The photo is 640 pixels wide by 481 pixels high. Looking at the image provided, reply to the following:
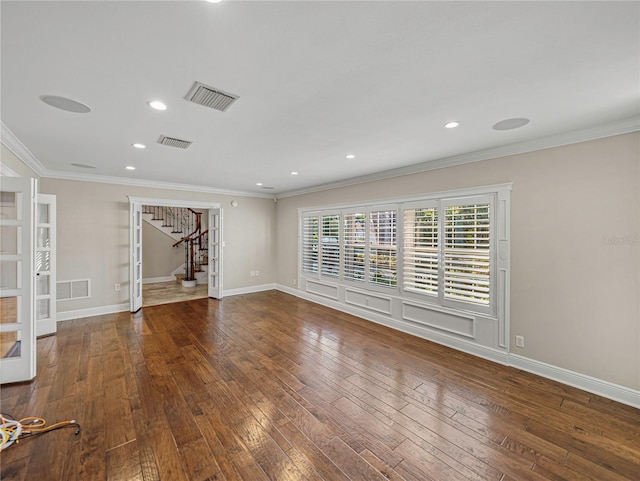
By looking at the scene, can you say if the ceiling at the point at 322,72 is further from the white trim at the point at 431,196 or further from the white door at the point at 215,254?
the white door at the point at 215,254

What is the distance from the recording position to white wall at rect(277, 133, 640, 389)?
2537 mm

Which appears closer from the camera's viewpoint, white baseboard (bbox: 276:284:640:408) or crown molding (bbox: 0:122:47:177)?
white baseboard (bbox: 276:284:640:408)

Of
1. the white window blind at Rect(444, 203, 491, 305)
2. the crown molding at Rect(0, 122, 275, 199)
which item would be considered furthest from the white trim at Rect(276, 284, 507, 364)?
the crown molding at Rect(0, 122, 275, 199)

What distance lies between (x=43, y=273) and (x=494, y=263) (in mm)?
6230

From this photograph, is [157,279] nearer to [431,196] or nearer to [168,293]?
[168,293]

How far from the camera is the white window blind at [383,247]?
4.57 m

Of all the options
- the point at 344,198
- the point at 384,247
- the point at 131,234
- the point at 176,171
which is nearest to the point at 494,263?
the point at 384,247

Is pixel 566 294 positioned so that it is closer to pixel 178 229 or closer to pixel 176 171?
pixel 176 171

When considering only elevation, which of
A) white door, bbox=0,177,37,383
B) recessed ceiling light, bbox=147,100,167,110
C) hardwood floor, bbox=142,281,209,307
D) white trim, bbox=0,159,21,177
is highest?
recessed ceiling light, bbox=147,100,167,110

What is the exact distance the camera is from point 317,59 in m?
1.65

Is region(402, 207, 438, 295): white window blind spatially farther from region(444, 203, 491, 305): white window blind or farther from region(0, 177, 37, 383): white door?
region(0, 177, 37, 383): white door

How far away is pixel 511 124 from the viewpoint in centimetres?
263

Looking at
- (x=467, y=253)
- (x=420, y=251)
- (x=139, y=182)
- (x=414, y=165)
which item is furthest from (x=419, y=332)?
(x=139, y=182)

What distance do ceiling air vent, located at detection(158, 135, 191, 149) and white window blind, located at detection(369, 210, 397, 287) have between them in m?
3.13
